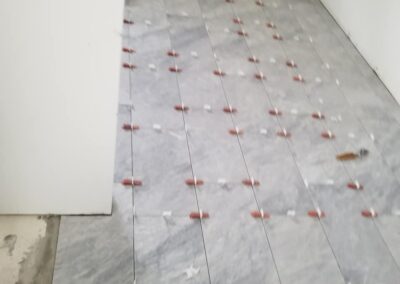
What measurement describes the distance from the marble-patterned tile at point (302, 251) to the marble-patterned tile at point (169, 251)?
450 mm

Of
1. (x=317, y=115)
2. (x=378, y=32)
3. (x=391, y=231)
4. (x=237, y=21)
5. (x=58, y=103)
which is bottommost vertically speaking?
(x=391, y=231)

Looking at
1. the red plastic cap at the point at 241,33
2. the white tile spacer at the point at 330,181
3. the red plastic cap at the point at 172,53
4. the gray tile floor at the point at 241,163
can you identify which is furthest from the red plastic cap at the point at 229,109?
the red plastic cap at the point at 241,33

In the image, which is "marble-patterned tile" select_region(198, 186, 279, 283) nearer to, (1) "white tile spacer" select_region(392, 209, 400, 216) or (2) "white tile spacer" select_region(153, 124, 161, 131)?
(2) "white tile spacer" select_region(153, 124, 161, 131)

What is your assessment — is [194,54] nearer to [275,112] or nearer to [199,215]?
[275,112]

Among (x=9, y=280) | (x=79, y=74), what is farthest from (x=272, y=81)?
(x=9, y=280)

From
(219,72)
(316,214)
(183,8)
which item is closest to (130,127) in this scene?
(219,72)

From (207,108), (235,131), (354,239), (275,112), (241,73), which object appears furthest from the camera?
(241,73)

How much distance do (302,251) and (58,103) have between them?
1581mm

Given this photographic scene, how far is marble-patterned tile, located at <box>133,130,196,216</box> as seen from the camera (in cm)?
270

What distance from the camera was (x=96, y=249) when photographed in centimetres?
238

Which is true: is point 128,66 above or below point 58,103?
below

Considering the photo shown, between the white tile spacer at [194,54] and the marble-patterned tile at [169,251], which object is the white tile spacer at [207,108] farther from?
the marble-patterned tile at [169,251]

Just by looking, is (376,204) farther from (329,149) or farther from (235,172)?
(235,172)

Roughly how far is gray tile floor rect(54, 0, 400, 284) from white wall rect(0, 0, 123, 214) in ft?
0.82
